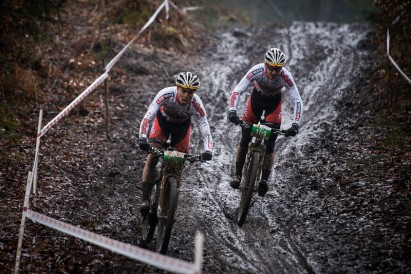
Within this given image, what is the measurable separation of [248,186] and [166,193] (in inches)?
73.3

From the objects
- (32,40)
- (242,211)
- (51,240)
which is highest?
(32,40)

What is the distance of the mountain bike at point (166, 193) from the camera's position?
6.42m

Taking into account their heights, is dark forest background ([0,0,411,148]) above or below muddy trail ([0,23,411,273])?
above

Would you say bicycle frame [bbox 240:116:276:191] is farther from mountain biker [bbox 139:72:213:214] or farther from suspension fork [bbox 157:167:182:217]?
suspension fork [bbox 157:167:182:217]

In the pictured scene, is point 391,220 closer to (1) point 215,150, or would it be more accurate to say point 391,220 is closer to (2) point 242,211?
(2) point 242,211

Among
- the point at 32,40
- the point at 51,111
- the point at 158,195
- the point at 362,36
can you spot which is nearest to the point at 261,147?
the point at 158,195

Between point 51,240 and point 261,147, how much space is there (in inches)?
147

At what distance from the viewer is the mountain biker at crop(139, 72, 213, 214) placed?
6.96 m

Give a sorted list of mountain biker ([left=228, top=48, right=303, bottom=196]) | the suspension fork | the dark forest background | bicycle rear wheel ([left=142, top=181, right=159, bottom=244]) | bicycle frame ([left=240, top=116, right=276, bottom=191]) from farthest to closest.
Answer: the dark forest background
mountain biker ([left=228, top=48, right=303, bottom=196])
bicycle frame ([left=240, top=116, right=276, bottom=191])
bicycle rear wheel ([left=142, top=181, right=159, bottom=244])
the suspension fork

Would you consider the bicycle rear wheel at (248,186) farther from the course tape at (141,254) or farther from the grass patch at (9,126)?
the grass patch at (9,126)

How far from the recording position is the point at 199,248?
4023mm

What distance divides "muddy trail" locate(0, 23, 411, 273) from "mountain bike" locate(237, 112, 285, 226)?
38cm

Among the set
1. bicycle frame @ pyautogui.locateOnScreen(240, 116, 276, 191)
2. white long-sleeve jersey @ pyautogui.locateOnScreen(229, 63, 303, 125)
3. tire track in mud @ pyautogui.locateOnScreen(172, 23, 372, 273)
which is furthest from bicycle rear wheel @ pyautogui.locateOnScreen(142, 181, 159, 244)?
white long-sleeve jersey @ pyautogui.locateOnScreen(229, 63, 303, 125)

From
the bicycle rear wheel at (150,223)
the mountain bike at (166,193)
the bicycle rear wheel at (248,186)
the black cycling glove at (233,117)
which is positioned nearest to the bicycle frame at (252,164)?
the bicycle rear wheel at (248,186)
